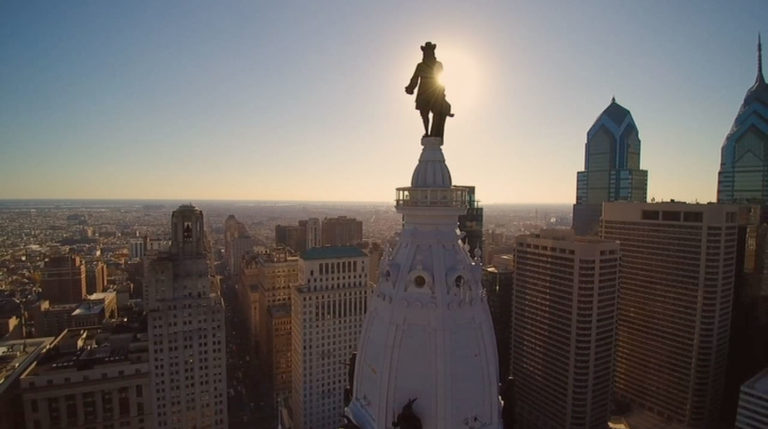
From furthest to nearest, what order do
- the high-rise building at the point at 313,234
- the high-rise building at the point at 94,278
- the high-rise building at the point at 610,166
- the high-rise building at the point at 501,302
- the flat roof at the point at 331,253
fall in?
the high-rise building at the point at 610,166, the high-rise building at the point at 313,234, the high-rise building at the point at 94,278, the high-rise building at the point at 501,302, the flat roof at the point at 331,253

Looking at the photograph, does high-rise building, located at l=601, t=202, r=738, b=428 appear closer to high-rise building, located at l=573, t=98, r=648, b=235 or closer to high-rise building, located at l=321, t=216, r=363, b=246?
high-rise building, located at l=573, t=98, r=648, b=235

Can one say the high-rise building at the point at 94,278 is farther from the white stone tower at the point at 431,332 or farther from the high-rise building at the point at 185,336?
the white stone tower at the point at 431,332

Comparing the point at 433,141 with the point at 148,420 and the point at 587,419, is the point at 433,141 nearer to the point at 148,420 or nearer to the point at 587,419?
the point at 148,420

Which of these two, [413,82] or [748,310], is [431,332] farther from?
[748,310]

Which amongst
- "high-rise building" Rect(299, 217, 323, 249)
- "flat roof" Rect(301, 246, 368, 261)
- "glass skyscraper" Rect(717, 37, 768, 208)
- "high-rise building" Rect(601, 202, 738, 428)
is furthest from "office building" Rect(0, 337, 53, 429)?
"glass skyscraper" Rect(717, 37, 768, 208)

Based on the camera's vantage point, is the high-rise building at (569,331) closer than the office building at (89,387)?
No

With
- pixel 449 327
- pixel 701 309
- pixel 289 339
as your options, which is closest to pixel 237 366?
pixel 289 339

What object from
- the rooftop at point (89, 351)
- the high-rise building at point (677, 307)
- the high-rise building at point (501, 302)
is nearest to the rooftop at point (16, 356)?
the rooftop at point (89, 351)

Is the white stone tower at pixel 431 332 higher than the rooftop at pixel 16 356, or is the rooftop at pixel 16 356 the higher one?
the white stone tower at pixel 431 332

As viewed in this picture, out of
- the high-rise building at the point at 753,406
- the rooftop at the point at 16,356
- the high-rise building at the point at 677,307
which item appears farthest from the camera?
the high-rise building at the point at 677,307
